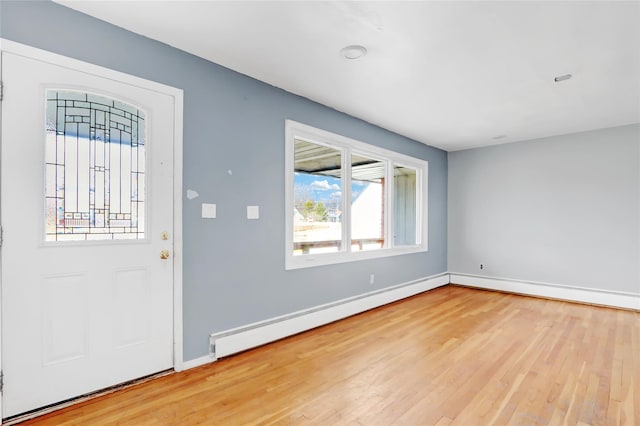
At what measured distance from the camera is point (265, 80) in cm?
334

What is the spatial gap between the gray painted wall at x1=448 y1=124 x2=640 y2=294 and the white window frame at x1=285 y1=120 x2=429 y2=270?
100 cm

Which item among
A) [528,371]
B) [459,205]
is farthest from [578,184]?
[528,371]

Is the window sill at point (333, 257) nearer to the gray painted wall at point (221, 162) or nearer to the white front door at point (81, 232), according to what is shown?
the gray painted wall at point (221, 162)

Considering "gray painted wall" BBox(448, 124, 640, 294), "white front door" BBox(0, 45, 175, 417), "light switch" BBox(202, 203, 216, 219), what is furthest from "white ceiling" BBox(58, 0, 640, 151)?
"light switch" BBox(202, 203, 216, 219)

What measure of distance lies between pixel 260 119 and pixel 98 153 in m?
1.49

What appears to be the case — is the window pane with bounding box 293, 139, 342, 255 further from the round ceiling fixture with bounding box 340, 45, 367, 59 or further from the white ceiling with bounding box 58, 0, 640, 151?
the round ceiling fixture with bounding box 340, 45, 367, 59

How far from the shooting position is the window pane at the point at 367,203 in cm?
471

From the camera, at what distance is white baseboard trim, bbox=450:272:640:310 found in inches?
189

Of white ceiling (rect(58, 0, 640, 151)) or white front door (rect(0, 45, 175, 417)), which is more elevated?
white ceiling (rect(58, 0, 640, 151))

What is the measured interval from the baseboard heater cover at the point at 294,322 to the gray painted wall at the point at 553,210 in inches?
77.1

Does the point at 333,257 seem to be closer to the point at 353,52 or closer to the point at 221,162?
the point at 221,162

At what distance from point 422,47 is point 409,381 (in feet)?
8.73

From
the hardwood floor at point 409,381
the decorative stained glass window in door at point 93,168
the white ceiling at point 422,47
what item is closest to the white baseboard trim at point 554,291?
the hardwood floor at point 409,381

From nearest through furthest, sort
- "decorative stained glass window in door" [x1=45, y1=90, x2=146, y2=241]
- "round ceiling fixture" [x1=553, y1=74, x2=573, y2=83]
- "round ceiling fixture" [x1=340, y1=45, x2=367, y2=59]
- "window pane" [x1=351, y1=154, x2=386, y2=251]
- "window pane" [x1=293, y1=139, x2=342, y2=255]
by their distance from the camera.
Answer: "decorative stained glass window in door" [x1=45, y1=90, x2=146, y2=241], "round ceiling fixture" [x1=340, y1=45, x2=367, y2=59], "round ceiling fixture" [x1=553, y1=74, x2=573, y2=83], "window pane" [x1=293, y1=139, x2=342, y2=255], "window pane" [x1=351, y1=154, x2=386, y2=251]
